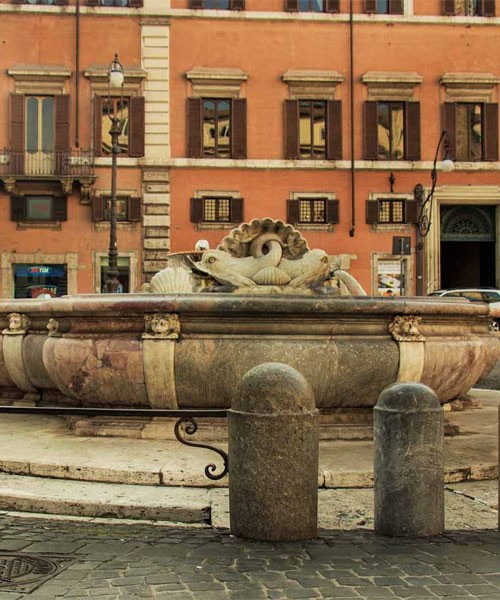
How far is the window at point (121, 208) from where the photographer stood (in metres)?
29.7

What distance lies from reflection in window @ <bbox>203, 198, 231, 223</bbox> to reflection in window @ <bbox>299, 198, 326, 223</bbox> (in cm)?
248

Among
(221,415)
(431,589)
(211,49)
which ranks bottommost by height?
(431,589)

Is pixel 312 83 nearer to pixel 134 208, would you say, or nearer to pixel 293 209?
pixel 293 209

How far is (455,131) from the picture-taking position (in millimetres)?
31156

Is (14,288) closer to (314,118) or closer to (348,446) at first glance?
(314,118)

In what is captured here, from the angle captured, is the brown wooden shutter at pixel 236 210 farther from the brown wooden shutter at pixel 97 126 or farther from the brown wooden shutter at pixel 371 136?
the brown wooden shutter at pixel 97 126

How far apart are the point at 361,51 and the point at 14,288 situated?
14226mm

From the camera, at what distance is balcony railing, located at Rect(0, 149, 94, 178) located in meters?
29.4

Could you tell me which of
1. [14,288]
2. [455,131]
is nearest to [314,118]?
[455,131]

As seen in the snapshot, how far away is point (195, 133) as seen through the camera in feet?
99.7

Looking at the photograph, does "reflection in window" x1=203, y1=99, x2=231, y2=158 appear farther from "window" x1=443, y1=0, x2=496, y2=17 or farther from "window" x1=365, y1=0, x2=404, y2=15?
"window" x1=443, y1=0, x2=496, y2=17

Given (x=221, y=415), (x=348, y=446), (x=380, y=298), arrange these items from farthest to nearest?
(x=380, y=298) < (x=348, y=446) < (x=221, y=415)

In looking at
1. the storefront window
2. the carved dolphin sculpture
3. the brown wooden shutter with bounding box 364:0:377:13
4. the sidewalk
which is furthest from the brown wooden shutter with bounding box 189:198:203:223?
the sidewalk

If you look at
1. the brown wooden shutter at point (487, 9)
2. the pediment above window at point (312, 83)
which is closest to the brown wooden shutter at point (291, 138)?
the pediment above window at point (312, 83)
